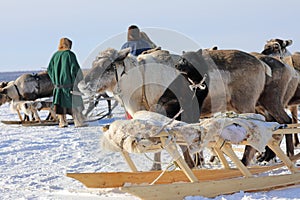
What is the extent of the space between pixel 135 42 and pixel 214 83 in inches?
48.6

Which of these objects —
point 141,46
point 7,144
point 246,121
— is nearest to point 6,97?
point 7,144

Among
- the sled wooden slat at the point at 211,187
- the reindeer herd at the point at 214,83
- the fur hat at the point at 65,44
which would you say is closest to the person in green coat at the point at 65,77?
the fur hat at the point at 65,44

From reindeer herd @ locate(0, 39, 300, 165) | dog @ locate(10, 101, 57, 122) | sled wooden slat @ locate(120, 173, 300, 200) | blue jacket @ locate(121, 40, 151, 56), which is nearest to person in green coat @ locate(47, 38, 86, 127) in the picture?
dog @ locate(10, 101, 57, 122)

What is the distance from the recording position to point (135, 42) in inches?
240

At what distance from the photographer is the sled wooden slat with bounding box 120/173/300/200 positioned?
3514mm

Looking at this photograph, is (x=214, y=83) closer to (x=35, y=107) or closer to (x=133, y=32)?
(x=133, y=32)

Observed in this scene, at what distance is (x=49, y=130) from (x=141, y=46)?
4.10m

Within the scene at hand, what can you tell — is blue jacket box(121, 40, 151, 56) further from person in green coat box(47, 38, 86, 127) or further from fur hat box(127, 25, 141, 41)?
person in green coat box(47, 38, 86, 127)

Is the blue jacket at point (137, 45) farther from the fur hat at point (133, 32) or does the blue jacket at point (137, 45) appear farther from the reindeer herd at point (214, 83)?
the reindeer herd at point (214, 83)

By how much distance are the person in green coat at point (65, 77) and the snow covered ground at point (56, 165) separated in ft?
1.33

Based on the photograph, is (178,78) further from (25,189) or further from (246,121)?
(25,189)

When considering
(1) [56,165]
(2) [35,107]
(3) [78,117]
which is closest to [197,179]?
(1) [56,165]

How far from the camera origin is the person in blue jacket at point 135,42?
602cm

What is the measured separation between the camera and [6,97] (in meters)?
13.3
